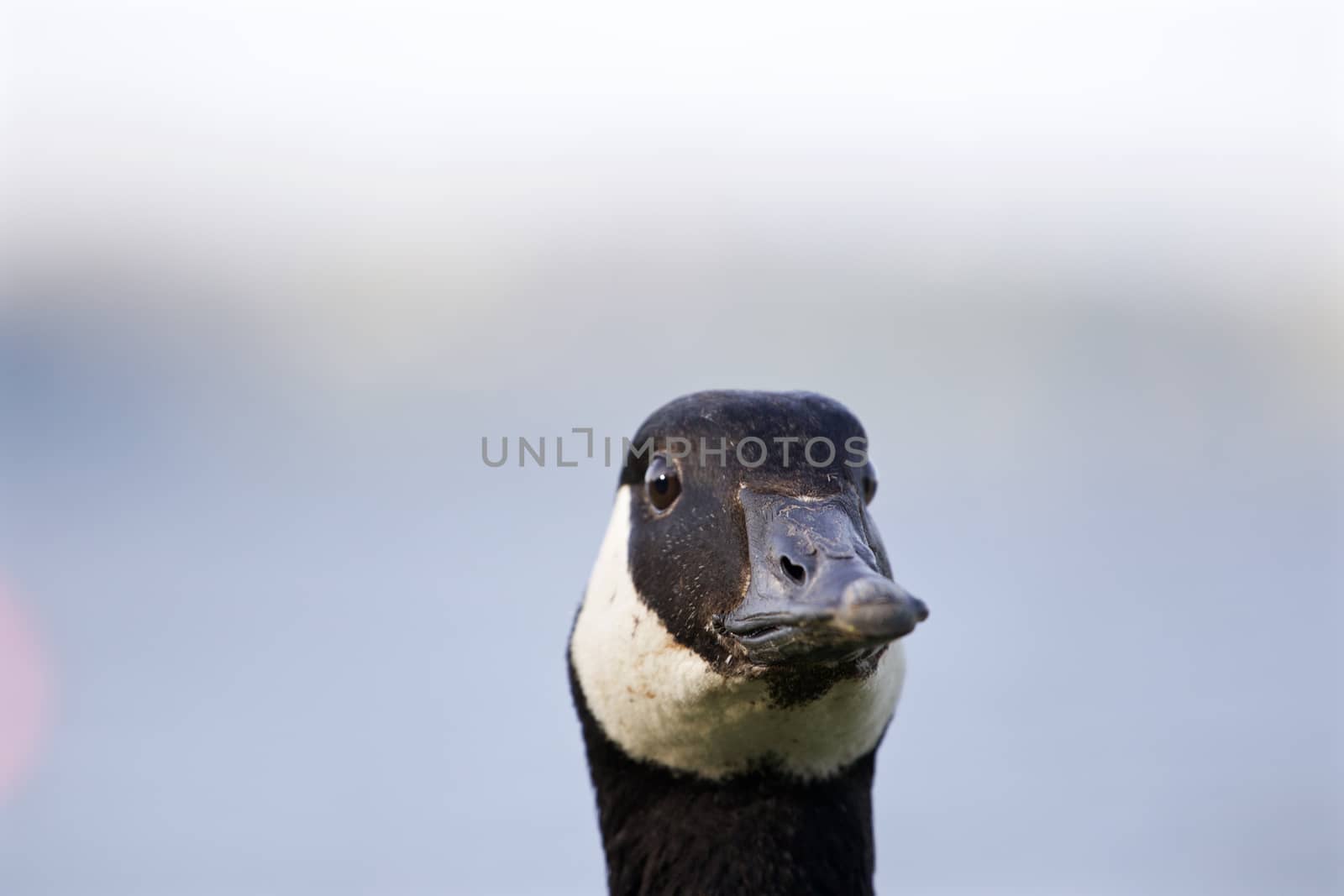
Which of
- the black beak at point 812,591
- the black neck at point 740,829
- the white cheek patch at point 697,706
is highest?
the black beak at point 812,591

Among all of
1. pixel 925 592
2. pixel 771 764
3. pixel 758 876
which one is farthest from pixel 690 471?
pixel 925 592

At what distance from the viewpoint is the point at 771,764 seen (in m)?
2.90

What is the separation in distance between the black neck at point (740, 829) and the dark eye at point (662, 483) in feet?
2.07

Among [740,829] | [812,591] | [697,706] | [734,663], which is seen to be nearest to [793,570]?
[812,591]

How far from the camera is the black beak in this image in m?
2.11

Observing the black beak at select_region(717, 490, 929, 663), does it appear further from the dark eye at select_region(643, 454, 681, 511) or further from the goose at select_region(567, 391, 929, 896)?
the dark eye at select_region(643, 454, 681, 511)

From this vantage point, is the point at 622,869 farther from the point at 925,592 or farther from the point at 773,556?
the point at 925,592

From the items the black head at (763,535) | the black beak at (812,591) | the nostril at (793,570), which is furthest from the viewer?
the nostril at (793,570)

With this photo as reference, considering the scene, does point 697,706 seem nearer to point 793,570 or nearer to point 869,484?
point 793,570

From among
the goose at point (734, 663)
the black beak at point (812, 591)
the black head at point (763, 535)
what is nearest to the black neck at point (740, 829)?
the goose at point (734, 663)

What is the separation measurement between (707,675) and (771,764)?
0.42m

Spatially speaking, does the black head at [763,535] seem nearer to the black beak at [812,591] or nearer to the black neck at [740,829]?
the black beak at [812,591]

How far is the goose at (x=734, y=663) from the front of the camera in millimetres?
2521

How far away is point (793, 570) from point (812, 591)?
0.46 ft
